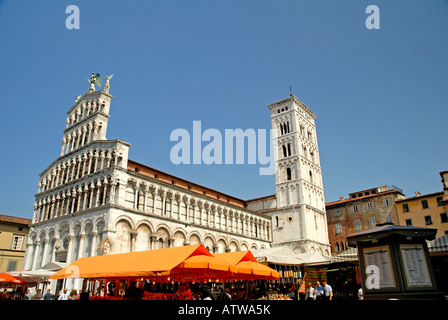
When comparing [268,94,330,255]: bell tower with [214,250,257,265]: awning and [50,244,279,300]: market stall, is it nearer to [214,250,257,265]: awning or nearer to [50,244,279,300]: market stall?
[214,250,257,265]: awning

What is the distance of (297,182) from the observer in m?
46.7

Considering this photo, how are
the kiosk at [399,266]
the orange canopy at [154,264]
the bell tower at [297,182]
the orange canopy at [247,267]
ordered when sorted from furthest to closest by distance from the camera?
the bell tower at [297,182] < the orange canopy at [247,267] < the orange canopy at [154,264] < the kiosk at [399,266]

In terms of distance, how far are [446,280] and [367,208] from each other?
29.3 metres

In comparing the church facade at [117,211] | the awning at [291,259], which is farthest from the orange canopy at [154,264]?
the church facade at [117,211]

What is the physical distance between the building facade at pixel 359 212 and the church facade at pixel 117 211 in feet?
18.8

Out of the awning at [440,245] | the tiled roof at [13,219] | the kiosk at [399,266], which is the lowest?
the kiosk at [399,266]

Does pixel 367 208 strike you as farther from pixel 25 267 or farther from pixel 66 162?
pixel 25 267

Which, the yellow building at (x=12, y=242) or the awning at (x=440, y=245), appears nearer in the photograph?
the awning at (x=440, y=245)

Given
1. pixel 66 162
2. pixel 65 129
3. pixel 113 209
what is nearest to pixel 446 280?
pixel 113 209

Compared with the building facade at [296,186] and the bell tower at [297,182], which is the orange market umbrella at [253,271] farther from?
the building facade at [296,186]

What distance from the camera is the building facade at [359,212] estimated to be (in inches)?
1779

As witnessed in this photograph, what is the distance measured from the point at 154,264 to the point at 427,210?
41.8m

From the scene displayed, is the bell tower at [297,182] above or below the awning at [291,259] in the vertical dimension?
above

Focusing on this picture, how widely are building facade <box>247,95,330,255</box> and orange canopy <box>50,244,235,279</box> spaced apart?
112 feet
